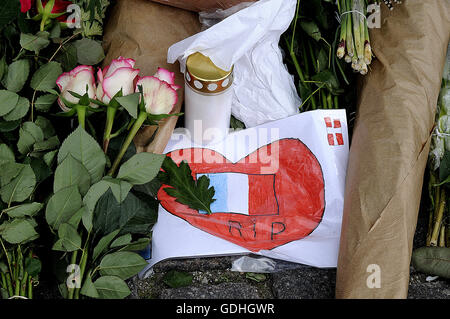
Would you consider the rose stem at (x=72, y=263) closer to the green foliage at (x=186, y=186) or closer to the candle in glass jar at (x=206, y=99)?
the green foliage at (x=186, y=186)

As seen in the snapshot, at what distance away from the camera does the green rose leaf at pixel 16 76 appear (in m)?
0.78

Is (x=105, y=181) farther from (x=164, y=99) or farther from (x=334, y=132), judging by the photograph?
(x=334, y=132)

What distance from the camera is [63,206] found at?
0.70 metres

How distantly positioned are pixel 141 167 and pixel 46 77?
0.24 metres

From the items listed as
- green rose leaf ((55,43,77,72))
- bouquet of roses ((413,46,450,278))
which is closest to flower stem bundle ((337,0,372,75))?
bouquet of roses ((413,46,450,278))

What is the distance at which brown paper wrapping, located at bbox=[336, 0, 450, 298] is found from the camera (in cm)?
83

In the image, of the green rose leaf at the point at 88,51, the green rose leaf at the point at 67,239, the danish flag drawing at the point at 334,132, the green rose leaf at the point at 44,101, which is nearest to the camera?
the green rose leaf at the point at 67,239

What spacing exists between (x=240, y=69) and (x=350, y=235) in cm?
43

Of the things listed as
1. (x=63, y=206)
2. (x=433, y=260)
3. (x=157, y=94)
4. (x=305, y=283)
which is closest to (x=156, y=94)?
(x=157, y=94)

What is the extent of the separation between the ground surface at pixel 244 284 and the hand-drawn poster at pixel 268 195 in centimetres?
2

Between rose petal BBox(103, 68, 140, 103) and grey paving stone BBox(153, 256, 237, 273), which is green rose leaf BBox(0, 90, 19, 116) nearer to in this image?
rose petal BBox(103, 68, 140, 103)

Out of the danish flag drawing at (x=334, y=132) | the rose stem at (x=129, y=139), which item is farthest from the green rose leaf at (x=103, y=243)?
the danish flag drawing at (x=334, y=132)

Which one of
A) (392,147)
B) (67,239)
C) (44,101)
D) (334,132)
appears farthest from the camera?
(334,132)

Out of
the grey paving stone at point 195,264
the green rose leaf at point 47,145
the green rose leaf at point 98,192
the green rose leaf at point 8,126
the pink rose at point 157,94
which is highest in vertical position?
the pink rose at point 157,94
